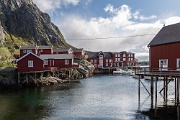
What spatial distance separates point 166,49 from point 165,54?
64 centimetres

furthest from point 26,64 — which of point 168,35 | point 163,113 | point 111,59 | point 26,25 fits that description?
point 26,25

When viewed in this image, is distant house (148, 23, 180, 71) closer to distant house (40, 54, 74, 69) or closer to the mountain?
distant house (40, 54, 74, 69)

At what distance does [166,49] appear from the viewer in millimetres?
28094

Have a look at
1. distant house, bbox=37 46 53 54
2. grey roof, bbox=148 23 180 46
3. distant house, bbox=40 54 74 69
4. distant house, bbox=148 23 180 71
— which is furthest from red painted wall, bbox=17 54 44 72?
grey roof, bbox=148 23 180 46

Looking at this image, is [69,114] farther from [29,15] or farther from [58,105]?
[29,15]

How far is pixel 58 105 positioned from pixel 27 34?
11260 centimetres

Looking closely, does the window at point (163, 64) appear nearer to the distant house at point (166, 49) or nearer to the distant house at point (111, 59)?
the distant house at point (166, 49)

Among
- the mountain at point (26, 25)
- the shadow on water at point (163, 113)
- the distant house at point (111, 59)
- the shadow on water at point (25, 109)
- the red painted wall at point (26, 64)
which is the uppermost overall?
the mountain at point (26, 25)

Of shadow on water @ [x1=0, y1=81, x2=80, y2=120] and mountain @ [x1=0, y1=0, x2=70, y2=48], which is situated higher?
mountain @ [x1=0, y1=0, x2=70, y2=48]

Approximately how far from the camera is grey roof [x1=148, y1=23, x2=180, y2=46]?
90.1ft

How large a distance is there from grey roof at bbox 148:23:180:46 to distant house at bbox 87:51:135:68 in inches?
2959

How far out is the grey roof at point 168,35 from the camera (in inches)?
1082

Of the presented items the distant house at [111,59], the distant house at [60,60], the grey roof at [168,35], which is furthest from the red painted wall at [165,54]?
the distant house at [111,59]

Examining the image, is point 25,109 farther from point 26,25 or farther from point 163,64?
point 26,25
